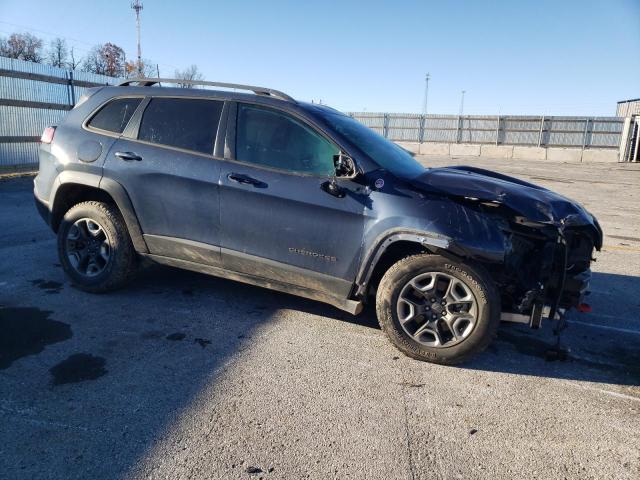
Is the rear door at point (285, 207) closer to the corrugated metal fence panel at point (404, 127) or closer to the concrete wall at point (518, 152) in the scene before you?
the concrete wall at point (518, 152)

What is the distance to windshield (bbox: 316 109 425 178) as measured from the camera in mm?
3652

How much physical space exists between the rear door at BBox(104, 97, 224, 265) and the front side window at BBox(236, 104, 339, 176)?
26 cm

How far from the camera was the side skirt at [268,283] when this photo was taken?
141 inches

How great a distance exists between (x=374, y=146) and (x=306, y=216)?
93 centimetres

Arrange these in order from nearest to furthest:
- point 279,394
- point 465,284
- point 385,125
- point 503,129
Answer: point 279,394
point 465,284
point 503,129
point 385,125

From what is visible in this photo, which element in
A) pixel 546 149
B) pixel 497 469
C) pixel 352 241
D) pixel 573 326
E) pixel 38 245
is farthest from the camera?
pixel 546 149

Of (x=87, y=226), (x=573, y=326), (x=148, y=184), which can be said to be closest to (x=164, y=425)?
(x=148, y=184)

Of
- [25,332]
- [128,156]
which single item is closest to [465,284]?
[128,156]

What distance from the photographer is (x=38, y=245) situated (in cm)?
583

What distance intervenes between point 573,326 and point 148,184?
404cm

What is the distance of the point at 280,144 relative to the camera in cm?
370

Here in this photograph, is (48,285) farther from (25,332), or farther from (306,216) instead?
(306,216)

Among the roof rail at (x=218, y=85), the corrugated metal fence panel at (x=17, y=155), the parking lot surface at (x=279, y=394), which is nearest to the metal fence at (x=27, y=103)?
the corrugated metal fence panel at (x=17, y=155)

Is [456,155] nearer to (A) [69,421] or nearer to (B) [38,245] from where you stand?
(B) [38,245]
